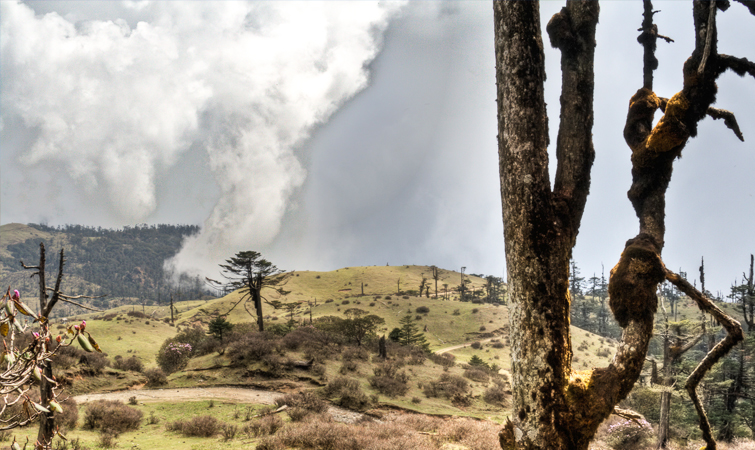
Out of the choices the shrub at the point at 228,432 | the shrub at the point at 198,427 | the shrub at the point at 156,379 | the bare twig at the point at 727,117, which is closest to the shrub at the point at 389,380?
the shrub at the point at 228,432

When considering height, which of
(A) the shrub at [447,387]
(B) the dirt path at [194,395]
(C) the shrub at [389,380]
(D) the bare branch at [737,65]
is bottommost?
(A) the shrub at [447,387]

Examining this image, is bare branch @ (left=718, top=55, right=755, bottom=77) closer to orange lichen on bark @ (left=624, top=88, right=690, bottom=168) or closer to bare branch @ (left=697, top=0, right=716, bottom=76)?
bare branch @ (left=697, top=0, right=716, bottom=76)

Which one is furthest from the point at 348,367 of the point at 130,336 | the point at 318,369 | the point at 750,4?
the point at 130,336

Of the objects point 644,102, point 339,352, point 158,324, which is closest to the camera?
point 644,102

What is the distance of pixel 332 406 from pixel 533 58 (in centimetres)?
1644

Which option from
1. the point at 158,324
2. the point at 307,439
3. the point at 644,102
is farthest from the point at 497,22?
the point at 158,324

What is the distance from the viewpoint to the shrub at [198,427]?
36.6 ft

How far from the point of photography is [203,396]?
1648 cm

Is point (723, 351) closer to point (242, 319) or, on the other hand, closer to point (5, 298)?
point (5, 298)

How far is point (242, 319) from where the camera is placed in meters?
67.9

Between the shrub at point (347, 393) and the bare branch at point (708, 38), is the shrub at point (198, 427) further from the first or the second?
the bare branch at point (708, 38)

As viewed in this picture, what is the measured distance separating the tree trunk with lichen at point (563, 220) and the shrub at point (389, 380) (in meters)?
16.9

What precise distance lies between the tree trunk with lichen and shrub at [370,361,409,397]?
16949 mm

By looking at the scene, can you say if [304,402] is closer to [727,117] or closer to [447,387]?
[447,387]
